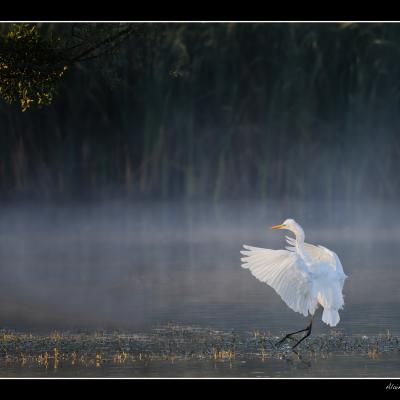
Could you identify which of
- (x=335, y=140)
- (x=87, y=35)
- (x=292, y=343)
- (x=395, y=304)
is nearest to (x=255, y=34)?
(x=335, y=140)

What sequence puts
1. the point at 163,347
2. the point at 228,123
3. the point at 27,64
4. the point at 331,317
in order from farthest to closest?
the point at 228,123 < the point at 27,64 < the point at 163,347 < the point at 331,317

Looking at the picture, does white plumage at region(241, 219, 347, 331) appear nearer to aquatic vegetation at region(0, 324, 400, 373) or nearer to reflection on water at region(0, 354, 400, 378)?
aquatic vegetation at region(0, 324, 400, 373)

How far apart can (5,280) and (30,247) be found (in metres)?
2.86

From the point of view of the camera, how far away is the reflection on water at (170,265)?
10.0 m

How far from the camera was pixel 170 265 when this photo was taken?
44.1 feet

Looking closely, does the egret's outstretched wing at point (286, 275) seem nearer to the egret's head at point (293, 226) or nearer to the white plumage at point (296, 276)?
the white plumage at point (296, 276)

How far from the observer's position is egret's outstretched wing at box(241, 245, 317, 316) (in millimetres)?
8680

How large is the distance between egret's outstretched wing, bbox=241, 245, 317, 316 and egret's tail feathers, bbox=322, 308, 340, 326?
24 cm

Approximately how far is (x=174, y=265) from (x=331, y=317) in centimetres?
513

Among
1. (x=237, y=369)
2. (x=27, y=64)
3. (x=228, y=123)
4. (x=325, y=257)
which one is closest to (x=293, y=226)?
(x=325, y=257)

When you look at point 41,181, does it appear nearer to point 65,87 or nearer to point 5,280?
point 65,87

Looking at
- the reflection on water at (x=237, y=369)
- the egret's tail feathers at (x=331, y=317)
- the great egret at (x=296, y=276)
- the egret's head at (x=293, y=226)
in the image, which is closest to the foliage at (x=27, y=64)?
the egret's head at (x=293, y=226)

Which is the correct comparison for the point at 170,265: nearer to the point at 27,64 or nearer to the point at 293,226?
the point at 27,64

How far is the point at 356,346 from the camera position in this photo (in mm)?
8438
